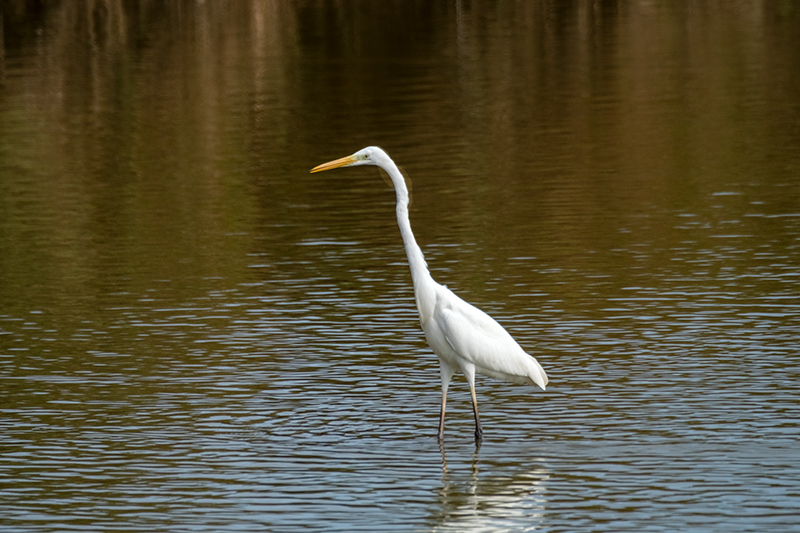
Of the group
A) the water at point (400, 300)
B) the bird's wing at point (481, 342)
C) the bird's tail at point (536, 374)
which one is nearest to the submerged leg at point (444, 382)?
the water at point (400, 300)

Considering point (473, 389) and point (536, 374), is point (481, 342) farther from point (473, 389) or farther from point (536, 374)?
point (536, 374)

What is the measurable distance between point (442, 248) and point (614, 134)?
8.31m

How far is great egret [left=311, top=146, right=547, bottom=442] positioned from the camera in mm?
9438

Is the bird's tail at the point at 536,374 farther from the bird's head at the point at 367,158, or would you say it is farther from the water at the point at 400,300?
the bird's head at the point at 367,158

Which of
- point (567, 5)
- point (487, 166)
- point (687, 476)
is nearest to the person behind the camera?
point (687, 476)

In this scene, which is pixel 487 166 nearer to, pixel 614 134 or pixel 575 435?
pixel 614 134

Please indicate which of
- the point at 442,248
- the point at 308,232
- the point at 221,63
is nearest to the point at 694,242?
the point at 442,248

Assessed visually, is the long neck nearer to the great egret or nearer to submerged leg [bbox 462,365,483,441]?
the great egret

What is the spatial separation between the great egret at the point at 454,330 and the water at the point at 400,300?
476 mm

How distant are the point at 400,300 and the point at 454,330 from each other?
466cm

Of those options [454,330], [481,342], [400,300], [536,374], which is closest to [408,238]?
[454,330]

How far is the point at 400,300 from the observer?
14039 millimetres

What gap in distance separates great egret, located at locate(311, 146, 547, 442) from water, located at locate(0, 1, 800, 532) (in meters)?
→ 0.48

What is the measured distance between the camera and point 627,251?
15516 mm
